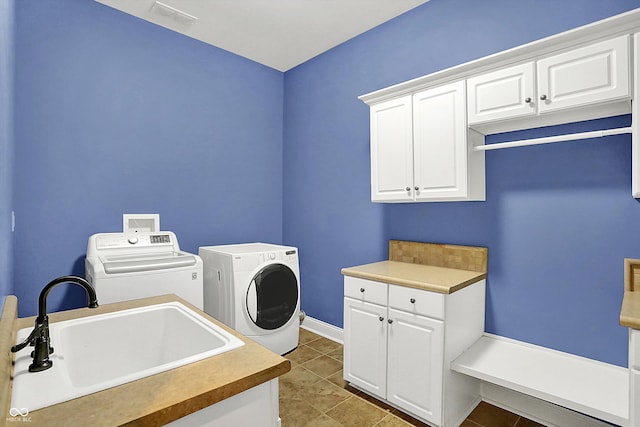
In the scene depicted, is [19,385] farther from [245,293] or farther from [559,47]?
[559,47]

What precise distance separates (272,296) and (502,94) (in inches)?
84.5

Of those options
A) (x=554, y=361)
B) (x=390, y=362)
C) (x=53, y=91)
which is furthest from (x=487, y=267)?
(x=53, y=91)

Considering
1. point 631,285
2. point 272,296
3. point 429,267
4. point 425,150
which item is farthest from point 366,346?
point 631,285

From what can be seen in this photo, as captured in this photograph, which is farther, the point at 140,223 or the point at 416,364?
the point at 140,223

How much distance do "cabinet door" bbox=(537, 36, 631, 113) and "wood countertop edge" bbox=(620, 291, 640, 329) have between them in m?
0.92

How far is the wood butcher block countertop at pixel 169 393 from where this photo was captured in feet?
2.21

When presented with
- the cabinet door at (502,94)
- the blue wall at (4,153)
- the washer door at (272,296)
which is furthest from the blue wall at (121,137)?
the cabinet door at (502,94)

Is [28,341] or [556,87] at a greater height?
[556,87]

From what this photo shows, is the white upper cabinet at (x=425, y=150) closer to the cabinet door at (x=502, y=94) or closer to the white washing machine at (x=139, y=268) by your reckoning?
the cabinet door at (x=502, y=94)

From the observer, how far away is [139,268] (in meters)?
2.12

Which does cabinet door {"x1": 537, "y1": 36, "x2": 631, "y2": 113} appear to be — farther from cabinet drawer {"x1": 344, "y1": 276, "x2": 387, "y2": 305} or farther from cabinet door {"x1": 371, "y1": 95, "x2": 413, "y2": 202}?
cabinet drawer {"x1": 344, "y1": 276, "x2": 387, "y2": 305}

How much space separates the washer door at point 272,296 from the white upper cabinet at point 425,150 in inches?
40.8

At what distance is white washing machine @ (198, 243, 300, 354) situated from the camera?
260cm

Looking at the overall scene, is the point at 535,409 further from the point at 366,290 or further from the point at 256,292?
the point at 256,292
